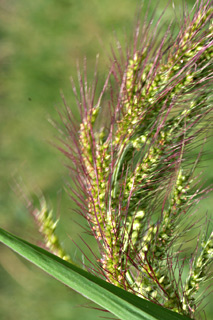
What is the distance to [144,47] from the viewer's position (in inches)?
38.3

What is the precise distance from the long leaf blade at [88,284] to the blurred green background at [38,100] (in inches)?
58.8

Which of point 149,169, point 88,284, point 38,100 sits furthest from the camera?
point 38,100

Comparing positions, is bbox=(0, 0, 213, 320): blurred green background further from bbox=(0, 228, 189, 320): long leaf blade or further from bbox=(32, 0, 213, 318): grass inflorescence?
bbox=(0, 228, 189, 320): long leaf blade

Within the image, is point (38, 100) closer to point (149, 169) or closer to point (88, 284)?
point (149, 169)

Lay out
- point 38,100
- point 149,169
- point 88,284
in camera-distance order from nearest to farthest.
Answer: point 88,284
point 149,169
point 38,100

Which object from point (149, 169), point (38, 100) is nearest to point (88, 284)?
point (149, 169)

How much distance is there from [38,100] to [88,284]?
1.89m

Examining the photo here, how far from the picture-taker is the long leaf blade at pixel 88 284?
2.50ft

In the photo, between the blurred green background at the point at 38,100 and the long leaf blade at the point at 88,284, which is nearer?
the long leaf blade at the point at 88,284

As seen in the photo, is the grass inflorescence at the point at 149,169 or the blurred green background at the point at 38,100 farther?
the blurred green background at the point at 38,100

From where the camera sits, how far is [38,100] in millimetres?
2570

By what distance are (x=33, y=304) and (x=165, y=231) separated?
1.64 m

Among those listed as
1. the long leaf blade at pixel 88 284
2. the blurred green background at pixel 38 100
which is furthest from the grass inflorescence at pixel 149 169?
the blurred green background at pixel 38 100

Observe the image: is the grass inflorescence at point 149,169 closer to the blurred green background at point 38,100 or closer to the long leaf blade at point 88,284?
the long leaf blade at point 88,284
